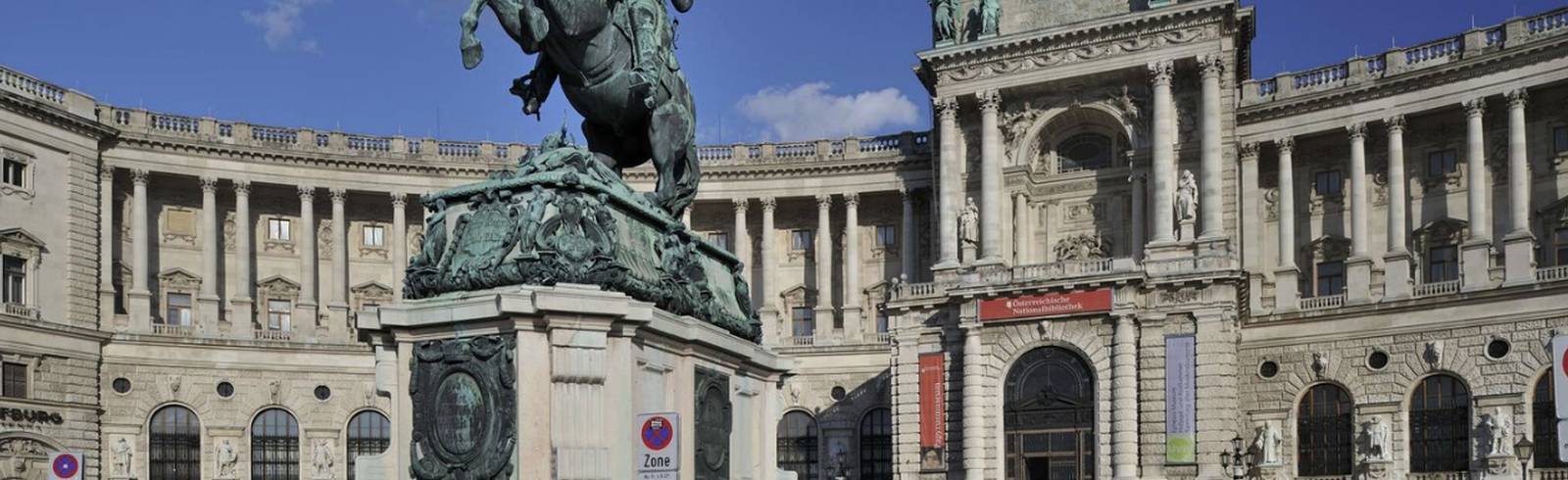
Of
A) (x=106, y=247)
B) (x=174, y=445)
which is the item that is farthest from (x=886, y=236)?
(x=106, y=247)

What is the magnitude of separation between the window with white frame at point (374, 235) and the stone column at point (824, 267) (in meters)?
18.4

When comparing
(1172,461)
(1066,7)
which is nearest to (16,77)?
(1066,7)

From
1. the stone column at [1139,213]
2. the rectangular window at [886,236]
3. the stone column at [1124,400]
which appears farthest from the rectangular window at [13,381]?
the stone column at [1139,213]

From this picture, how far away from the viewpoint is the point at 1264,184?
65188mm

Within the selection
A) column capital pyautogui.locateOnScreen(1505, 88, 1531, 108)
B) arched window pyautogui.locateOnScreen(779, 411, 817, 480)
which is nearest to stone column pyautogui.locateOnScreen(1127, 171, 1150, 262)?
column capital pyautogui.locateOnScreen(1505, 88, 1531, 108)

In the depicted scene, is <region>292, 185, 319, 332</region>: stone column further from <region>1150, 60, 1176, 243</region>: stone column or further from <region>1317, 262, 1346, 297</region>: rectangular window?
<region>1317, 262, 1346, 297</region>: rectangular window

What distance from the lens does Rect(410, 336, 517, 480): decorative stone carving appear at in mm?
12570

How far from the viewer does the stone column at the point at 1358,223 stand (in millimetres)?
59812

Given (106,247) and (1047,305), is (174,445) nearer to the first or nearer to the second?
(106,247)

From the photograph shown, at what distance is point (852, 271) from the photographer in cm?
7062

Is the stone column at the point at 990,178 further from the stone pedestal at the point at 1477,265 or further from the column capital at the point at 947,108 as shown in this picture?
the stone pedestal at the point at 1477,265

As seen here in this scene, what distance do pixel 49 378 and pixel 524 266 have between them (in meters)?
52.4

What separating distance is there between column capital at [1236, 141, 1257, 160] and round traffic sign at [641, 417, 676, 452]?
5443cm

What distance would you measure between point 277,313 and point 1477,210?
4592cm
